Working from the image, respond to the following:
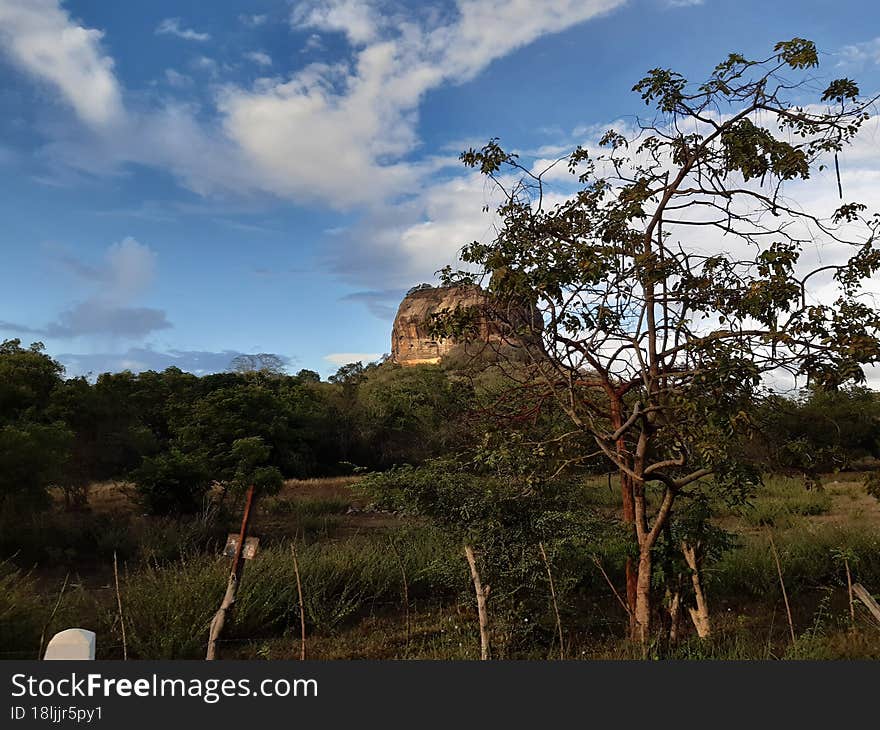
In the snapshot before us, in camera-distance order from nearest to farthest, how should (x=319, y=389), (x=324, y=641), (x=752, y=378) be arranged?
(x=752, y=378)
(x=324, y=641)
(x=319, y=389)

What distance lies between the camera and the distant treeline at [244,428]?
613 cm

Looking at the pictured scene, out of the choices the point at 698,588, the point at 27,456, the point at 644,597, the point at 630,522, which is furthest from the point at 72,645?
the point at 27,456

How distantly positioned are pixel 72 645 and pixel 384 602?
18.9ft

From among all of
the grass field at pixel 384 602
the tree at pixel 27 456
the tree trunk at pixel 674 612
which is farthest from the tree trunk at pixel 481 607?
the tree at pixel 27 456

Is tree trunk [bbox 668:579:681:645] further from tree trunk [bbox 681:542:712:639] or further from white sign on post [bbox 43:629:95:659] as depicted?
white sign on post [bbox 43:629:95:659]

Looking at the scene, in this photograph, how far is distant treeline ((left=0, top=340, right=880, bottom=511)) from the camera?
6.13m

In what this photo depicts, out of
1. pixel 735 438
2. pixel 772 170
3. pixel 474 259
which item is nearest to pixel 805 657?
pixel 735 438

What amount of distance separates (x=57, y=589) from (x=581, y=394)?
27.2 feet

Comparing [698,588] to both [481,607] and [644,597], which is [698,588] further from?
[481,607]

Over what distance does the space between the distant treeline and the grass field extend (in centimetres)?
108

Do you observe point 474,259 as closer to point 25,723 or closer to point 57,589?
point 25,723

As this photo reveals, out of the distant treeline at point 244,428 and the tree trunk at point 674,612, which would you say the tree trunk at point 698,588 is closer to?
the tree trunk at point 674,612

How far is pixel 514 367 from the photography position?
20.1 ft

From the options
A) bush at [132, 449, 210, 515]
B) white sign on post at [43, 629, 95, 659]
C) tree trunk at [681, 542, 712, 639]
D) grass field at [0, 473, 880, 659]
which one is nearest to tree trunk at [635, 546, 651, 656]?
grass field at [0, 473, 880, 659]
